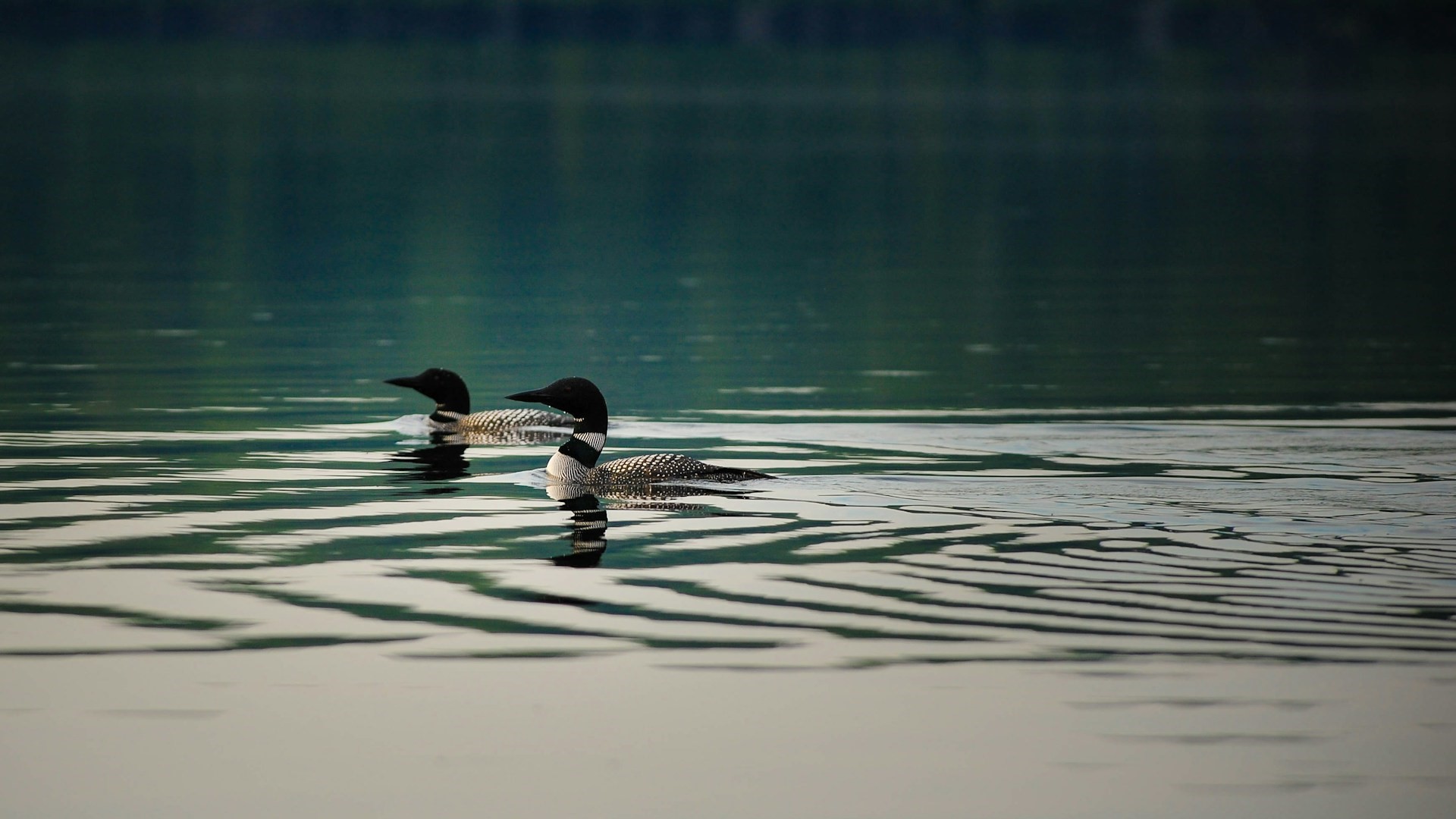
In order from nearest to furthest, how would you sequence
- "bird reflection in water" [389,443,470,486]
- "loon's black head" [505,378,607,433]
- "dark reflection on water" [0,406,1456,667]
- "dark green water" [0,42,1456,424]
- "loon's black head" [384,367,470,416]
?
1. "dark reflection on water" [0,406,1456,667]
2. "loon's black head" [505,378,607,433]
3. "bird reflection in water" [389,443,470,486]
4. "loon's black head" [384,367,470,416]
5. "dark green water" [0,42,1456,424]

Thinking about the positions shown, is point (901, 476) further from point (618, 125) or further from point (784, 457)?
point (618, 125)

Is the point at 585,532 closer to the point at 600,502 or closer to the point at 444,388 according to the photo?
the point at 600,502

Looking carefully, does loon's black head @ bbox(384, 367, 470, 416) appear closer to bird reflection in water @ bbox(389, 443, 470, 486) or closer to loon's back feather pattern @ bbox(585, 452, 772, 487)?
bird reflection in water @ bbox(389, 443, 470, 486)

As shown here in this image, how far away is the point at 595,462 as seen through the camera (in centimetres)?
1658

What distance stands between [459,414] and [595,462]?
4028 mm

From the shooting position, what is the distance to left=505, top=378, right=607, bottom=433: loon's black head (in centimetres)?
1661

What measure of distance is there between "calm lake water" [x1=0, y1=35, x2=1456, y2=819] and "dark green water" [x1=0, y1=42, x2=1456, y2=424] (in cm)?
24

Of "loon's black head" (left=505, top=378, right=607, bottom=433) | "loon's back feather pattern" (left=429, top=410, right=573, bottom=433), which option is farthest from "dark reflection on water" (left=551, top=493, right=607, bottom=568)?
"loon's back feather pattern" (left=429, top=410, right=573, bottom=433)

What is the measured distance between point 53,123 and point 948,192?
47.2m

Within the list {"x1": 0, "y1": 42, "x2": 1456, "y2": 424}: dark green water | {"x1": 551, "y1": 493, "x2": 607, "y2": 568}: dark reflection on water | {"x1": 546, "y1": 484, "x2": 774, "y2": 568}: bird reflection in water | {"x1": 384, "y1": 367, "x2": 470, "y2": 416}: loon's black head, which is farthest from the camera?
{"x1": 0, "y1": 42, "x2": 1456, "y2": 424}: dark green water

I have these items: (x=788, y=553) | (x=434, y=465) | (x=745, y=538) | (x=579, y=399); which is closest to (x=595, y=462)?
(x=579, y=399)

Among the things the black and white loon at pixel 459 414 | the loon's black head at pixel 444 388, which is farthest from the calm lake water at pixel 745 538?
the loon's black head at pixel 444 388

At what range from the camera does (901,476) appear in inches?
642

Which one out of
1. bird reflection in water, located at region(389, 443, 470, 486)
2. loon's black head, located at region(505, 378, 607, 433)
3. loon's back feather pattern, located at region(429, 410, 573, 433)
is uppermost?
loon's black head, located at region(505, 378, 607, 433)
